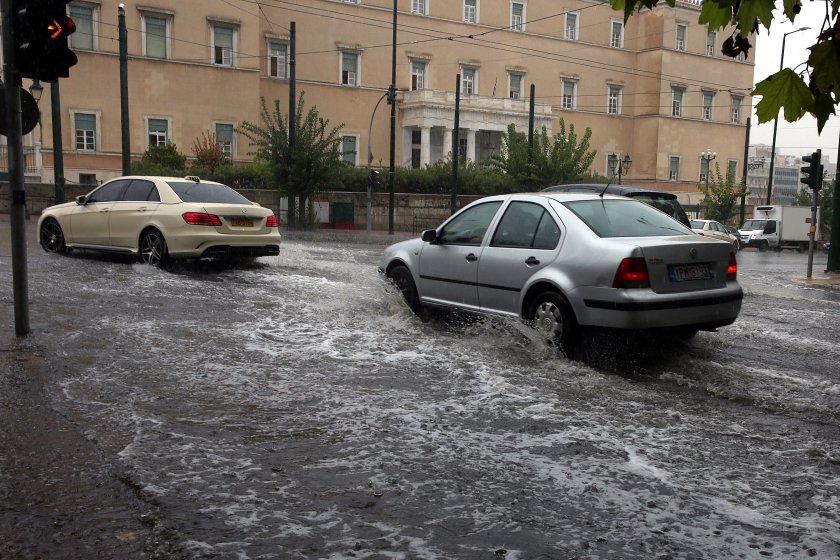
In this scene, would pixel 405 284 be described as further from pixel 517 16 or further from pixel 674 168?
pixel 674 168

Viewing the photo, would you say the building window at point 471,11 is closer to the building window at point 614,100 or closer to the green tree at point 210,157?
the building window at point 614,100

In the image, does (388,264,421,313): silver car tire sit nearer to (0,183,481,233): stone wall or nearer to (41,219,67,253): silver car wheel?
(41,219,67,253): silver car wheel

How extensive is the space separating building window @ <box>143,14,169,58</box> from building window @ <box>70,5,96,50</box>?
278 cm

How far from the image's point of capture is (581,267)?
22.9 ft

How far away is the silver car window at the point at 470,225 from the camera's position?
27.6 ft

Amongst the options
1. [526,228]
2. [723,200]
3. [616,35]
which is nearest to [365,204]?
[723,200]

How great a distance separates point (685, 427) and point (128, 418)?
3.54m

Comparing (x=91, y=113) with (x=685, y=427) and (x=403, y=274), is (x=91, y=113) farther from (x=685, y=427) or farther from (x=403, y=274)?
(x=685, y=427)

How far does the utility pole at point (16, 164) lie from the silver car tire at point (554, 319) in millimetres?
4678

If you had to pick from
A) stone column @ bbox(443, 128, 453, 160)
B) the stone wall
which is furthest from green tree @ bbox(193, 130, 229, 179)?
stone column @ bbox(443, 128, 453, 160)

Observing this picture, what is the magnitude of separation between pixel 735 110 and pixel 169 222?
7127cm

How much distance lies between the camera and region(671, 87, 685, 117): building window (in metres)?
69.7

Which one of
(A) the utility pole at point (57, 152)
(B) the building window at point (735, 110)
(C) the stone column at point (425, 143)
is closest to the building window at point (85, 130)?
(A) the utility pole at point (57, 152)

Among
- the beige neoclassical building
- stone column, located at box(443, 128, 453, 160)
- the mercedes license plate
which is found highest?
the beige neoclassical building
